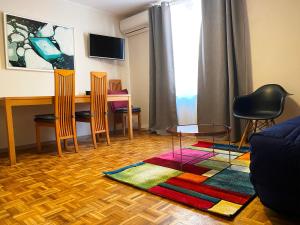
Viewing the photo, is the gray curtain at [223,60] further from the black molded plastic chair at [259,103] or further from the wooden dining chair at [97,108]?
the wooden dining chair at [97,108]

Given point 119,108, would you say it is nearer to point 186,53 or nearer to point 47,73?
point 47,73

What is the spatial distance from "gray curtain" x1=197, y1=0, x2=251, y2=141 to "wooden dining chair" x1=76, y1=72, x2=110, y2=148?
1.39 metres

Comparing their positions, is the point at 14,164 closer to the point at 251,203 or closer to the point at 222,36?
the point at 251,203

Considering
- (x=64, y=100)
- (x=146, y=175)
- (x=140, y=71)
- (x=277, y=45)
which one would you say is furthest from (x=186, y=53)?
(x=146, y=175)

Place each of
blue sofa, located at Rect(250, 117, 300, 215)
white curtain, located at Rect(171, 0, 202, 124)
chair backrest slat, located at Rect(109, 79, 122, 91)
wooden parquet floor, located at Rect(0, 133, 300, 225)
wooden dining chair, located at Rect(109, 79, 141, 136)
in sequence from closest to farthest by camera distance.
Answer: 1. blue sofa, located at Rect(250, 117, 300, 215)
2. wooden parquet floor, located at Rect(0, 133, 300, 225)
3. white curtain, located at Rect(171, 0, 202, 124)
4. wooden dining chair, located at Rect(109, 79, 141, 136)
5. chair backrest slat, located at Rect(109, 79, 122, 91)

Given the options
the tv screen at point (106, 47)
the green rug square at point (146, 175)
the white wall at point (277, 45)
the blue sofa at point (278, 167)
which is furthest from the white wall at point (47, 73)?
the blue sofa at point (278, 167)

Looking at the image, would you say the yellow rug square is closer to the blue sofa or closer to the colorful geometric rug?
the colorful geometric rug

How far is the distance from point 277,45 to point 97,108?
240 centimetres

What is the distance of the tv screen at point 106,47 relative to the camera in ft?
13.8

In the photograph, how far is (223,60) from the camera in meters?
3.22

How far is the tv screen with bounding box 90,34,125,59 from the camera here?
419 cm

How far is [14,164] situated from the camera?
2.55 meters

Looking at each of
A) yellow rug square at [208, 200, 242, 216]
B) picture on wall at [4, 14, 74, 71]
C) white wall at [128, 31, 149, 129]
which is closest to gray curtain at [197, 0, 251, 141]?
white wall at [128, 31, 149, 129]

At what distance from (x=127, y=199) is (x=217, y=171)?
830 mm
